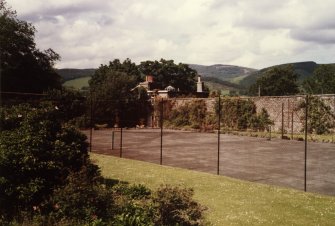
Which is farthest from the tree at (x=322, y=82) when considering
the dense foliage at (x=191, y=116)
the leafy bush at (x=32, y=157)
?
the leafy bush at (x=32, y=157)

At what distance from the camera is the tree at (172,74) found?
99.1 meters

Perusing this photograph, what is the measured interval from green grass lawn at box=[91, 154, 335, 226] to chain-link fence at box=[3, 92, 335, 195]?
1.20m

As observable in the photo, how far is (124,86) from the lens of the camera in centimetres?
5031

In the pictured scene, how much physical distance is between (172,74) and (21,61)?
192 ft

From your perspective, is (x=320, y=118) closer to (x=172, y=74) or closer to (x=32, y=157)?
(x=32, y=157)

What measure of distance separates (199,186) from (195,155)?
30.9 ft

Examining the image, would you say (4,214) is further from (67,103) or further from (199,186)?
(67,103)

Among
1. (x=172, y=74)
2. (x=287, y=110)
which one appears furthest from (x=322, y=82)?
(x=287, y=110)

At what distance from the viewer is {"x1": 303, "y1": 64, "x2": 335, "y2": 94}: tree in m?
112

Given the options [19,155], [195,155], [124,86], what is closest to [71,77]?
[124,86]

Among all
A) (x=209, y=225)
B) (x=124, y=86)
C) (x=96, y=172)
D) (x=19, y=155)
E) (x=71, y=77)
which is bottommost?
(x=209, y=225)

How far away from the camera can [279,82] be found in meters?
120

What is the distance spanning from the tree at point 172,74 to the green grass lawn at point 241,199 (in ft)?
268

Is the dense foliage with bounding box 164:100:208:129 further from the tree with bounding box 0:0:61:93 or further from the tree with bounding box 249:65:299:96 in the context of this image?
the tree with bounding box 249:65:299:96
